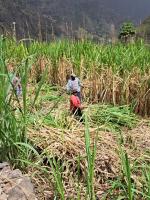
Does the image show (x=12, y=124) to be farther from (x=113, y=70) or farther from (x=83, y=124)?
(x=113, y=70)

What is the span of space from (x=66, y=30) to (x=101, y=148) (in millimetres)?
7996

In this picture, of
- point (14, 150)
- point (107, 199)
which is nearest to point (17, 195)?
point (14, 150)

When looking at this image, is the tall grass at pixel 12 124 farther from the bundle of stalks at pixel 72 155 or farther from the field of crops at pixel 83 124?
the bundle of stalks at pixel 72 155

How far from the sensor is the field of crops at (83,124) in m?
4.16

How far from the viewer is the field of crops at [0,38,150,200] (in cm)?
416

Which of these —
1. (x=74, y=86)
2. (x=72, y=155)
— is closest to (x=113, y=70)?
(x=74, y=86)

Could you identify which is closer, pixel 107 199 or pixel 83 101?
pixel 107 199

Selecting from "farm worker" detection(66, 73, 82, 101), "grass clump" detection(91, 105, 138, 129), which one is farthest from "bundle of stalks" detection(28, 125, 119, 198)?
"farm worker" detection(66, 73, 82, 101)

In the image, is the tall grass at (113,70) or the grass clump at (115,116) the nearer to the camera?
the grass clump at (115,116)

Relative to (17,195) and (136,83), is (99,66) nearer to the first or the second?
(136,83)

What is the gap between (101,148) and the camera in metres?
4.96

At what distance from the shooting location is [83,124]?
598cm

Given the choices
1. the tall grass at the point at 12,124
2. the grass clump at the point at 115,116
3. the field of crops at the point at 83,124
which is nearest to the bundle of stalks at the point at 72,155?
the field of crops at the point at 83,124

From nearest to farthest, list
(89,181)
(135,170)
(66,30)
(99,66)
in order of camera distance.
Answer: (89,181) → (135,170) → (99,66) → (66,30)
